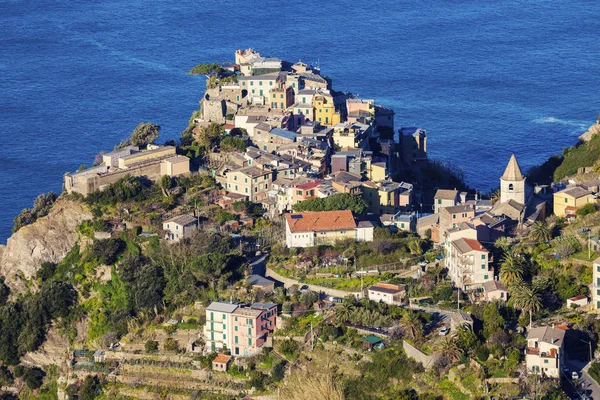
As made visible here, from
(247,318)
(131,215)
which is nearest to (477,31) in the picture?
(131,215)

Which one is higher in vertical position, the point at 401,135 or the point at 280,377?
the point at 401,135

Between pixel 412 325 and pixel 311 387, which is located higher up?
pixel 412 325

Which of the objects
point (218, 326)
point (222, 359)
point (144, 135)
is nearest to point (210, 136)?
point (144, 135)

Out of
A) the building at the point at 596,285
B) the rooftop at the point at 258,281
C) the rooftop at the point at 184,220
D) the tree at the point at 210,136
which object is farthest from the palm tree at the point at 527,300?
the tree at the point at 210,136

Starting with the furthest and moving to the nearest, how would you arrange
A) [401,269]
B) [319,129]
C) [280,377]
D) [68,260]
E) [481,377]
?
[319,129]
[68,260]
[401,269]
[280,377]
[481,377]

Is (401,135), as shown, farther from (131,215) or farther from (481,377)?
(481,377)

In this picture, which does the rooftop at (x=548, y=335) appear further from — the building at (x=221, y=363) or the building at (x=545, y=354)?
the building at (x=221, y=363)

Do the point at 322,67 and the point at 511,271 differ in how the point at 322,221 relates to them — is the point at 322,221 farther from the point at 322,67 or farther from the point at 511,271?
the point at 322,67
